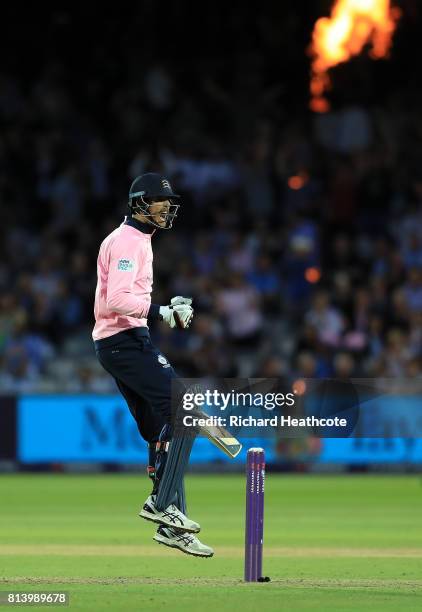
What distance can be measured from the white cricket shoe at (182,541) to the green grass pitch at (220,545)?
18 centimetres

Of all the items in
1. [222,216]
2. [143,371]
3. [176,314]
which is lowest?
[143,371]

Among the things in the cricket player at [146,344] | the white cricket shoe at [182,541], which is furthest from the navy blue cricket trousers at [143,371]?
the white cricket shoe at [182,541]

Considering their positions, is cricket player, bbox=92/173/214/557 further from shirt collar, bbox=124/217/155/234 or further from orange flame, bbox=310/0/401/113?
orange flame, bbox=310/0/401/113

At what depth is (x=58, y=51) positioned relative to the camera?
2284cm

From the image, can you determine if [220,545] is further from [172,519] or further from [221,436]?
[221,436]

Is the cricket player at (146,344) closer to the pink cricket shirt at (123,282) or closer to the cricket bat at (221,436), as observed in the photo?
the pink cricket shirt at (123,282)

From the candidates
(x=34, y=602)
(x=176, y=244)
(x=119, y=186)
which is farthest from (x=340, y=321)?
(x=34, y=602)

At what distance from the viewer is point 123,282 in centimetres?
870

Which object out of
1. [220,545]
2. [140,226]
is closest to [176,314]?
[140,226]

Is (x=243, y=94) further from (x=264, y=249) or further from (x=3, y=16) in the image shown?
(x=3, y=16)

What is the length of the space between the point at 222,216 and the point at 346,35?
121 inches

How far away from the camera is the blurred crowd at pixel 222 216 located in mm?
19578

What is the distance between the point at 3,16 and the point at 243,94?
4043 mm

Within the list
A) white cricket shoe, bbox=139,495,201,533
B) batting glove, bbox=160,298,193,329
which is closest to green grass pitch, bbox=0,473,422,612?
white cricket shoe, bbox=139,495,201,533
